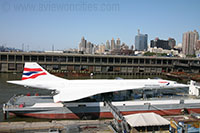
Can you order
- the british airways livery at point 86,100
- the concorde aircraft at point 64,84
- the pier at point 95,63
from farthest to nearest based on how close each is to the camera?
the pier at point 95,63
the concorde aircraft at point 64,84
the british airways livery at point 86,100

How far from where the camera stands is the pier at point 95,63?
60.8m

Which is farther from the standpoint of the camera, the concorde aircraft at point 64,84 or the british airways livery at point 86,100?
the concorde aircraft at point 64,84

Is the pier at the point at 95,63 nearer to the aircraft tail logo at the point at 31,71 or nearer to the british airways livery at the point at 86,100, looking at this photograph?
the aircraft tail logo at the point at 31,71

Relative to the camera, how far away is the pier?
60.8 meters

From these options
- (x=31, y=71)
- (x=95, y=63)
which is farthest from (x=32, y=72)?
(x=95, y=63)

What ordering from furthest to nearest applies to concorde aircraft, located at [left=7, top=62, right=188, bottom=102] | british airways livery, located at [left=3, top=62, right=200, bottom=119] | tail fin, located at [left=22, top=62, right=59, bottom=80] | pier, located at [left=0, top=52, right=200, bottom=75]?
pier, located at [left=0, top=52, right=200, bottom=75], tail fin, located at [left=22, top=62, right=59, bottom=80], concorde aircraft, located at [left=7, top=62, right=188, bottom=102], british airways livery, located at [left=3, top=62, right=200, bottom=119]

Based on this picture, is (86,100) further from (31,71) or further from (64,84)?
(31,71)

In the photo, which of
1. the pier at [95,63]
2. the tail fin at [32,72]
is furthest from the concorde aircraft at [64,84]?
the pier at [95,63]

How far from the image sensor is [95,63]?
66.1m

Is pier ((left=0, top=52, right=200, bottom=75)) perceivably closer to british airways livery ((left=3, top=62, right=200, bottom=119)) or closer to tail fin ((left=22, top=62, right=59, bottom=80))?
tail fin ((left=22, top=62, right=59, bottom=80))

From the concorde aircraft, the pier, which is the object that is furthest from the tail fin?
the pier

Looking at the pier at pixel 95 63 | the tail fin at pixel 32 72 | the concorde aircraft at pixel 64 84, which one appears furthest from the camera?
the pier at pixel 95 63

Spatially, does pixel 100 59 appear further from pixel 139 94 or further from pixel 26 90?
pixel 139 94

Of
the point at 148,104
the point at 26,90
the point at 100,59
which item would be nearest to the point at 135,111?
the point at 148,104
